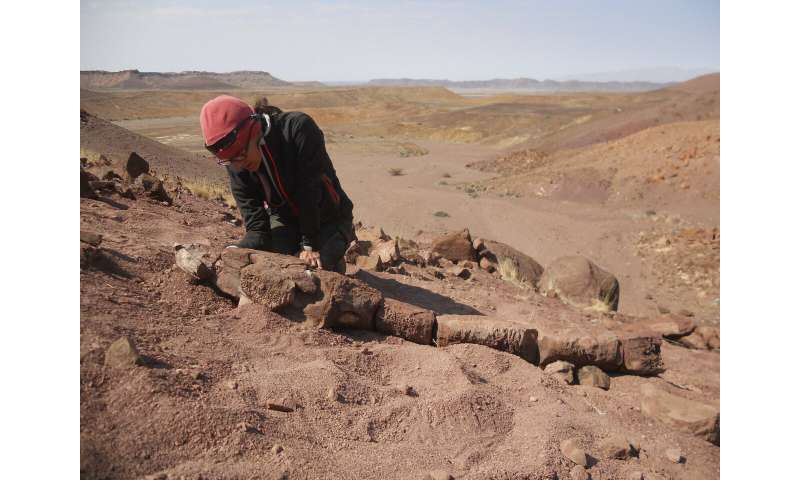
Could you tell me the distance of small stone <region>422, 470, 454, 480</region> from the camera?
2.37m

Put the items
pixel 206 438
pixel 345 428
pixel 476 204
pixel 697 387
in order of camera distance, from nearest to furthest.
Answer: pixel 206 438, pixel 345 428, pixel 697 387, pixel 476 204

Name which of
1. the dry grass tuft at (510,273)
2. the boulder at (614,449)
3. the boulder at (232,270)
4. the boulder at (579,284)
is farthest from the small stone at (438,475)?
the boulder at (579,284)

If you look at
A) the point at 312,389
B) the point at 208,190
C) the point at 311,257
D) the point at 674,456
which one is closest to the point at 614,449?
the point at 674,456

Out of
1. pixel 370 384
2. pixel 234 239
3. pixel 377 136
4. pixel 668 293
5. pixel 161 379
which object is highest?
pixel 377 136

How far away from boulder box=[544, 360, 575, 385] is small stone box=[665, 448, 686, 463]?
2.70ft

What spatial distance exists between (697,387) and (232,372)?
385cm

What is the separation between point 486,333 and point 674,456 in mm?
1293

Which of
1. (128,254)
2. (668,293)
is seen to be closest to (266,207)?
(128,254)

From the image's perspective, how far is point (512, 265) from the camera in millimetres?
8609

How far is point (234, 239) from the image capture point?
5469mm

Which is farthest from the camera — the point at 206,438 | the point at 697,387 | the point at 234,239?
the point at 234,239

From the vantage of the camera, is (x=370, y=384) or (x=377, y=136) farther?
(x=377, y=136)

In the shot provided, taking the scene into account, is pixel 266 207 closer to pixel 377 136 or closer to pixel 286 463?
pixel 286 463

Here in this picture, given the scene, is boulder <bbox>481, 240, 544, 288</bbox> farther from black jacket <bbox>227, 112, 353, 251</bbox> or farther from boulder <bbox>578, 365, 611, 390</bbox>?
black jacket <bbox>227, 112, 353, 251</bbox>
